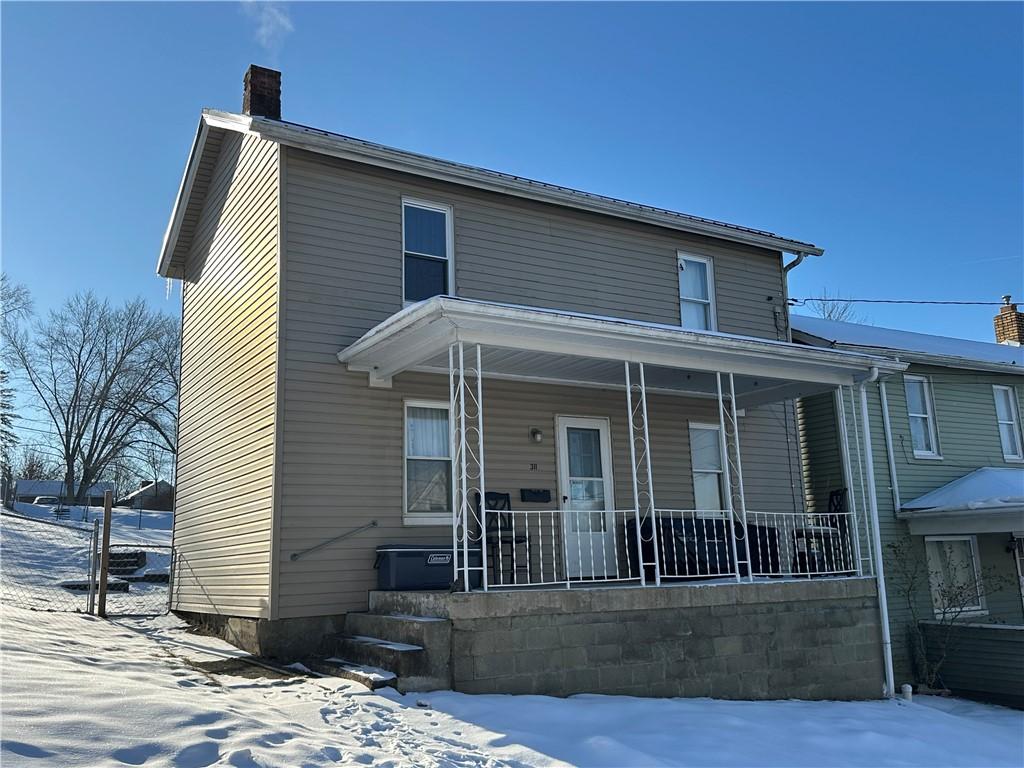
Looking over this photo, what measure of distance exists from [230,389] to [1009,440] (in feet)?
50.9

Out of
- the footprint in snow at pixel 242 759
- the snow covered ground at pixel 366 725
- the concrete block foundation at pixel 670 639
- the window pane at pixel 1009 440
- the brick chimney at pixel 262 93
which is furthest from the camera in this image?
the window pane at pixel 1009 440

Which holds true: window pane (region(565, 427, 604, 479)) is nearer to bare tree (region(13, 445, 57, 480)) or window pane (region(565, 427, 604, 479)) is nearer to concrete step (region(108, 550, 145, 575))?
concrete step (region(108, 550, 145, 575))

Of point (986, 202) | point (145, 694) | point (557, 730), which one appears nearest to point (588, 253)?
point (557, 730)

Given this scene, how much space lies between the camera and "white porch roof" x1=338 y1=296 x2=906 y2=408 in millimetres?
8266

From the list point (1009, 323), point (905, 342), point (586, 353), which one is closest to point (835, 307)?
point (1009, 323)

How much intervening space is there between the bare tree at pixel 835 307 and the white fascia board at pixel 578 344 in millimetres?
25408

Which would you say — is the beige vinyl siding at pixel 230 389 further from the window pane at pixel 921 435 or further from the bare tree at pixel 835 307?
the bare tree at pixel 835 307

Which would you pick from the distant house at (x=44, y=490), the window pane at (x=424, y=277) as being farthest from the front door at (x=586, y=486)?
the distant house at (x=44, y=490)

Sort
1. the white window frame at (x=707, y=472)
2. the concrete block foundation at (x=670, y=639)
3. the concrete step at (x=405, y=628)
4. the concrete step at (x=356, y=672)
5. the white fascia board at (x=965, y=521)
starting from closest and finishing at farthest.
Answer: the concrete step at (x=356, y=672)
the concrete step at (x=405, y=628)
the concrete block foundation at (x=670, y=639)
the white window frame at (x=707, y=472)
the white fascia board at (x=965, y=521)

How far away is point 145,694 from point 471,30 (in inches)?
372

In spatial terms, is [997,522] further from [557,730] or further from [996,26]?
[557,730]

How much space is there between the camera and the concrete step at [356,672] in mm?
7035

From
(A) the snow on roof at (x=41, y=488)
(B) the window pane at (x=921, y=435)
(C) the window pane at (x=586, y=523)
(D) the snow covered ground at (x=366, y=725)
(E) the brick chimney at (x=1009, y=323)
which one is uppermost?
(E) the brick chimney at (x=1009, y=323)

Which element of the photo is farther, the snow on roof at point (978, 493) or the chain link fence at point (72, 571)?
the snow on roof at point (978, 493)
